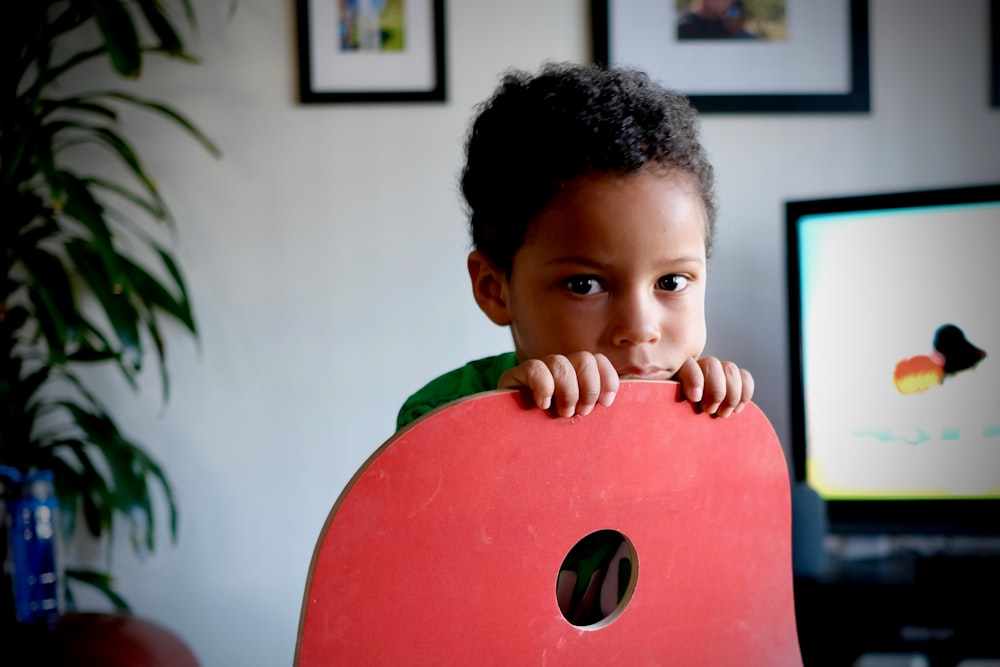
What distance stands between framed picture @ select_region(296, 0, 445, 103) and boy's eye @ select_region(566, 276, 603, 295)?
1.13m

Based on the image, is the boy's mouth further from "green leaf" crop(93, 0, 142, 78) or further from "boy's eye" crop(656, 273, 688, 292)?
"green leaf" crop(93, 0, 142, 78)

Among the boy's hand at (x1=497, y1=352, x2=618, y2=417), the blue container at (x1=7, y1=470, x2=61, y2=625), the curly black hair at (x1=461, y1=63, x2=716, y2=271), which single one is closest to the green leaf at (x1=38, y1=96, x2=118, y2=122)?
the blue container at (x1=7, y1=470, x2=61, y2=625)

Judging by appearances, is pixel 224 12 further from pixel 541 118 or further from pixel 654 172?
pixel 654 172

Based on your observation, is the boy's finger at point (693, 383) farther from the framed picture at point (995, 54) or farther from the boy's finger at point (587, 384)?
the framed picture at point (995, 54)

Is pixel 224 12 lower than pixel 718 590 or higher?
higher

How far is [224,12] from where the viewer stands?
1761mm

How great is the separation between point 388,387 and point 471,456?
135cm

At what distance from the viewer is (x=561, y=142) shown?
0.80 meters

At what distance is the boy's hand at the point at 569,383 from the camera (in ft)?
1.60

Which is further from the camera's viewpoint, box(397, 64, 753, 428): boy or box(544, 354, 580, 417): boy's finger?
box(397, 64, 753, 428): boy

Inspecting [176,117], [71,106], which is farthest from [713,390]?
[71,106]

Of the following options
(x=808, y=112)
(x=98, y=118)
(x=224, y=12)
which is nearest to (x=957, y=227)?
(x=808, y=112)

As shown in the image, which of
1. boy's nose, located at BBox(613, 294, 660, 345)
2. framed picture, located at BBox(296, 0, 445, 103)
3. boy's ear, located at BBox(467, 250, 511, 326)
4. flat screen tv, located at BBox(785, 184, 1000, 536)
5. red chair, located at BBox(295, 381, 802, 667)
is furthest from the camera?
framed picture, located at BBox(296, 0, 445, 103)

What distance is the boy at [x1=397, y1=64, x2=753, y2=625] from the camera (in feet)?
2.44
